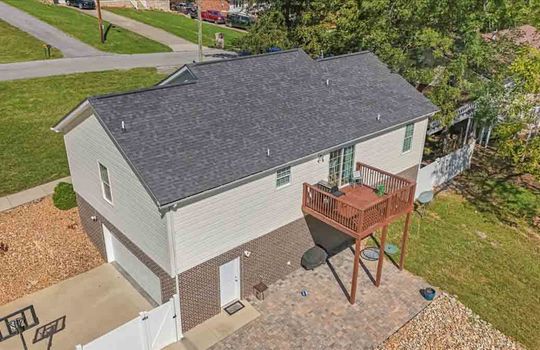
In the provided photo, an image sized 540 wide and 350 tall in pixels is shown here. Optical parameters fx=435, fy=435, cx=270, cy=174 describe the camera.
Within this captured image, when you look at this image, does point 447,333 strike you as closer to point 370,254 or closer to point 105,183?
point 370,254

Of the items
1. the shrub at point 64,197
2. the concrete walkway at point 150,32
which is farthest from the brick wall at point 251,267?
the concrete walkway at point 150,32

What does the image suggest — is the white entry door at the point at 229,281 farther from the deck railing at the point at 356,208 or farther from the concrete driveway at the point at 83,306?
the deck railing at the point at 356,208

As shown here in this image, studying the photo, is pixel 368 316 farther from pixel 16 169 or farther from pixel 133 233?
pixel 16 169

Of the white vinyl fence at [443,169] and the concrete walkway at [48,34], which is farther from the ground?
the concrete walkway at [48,34]

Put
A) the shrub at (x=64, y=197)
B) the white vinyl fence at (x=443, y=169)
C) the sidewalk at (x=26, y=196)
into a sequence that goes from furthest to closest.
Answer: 1. the white vinyl fence at (x=443, y=169)
2. the sidewalk at (x=26, y=196)
3. the shrub at (x=64, y=197)

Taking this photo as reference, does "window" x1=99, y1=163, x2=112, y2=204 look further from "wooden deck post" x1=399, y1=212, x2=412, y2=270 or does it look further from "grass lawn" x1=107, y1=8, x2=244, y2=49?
"grass lawn" x1=107, y1=8, x2=244, y2=49

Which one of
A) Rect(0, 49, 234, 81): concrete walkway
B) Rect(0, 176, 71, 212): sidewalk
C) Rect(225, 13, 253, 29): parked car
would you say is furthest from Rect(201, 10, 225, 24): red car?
Rect(0, 176, 71, 212): sidewalk

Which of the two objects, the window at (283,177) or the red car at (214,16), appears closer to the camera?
the window at (283,177)

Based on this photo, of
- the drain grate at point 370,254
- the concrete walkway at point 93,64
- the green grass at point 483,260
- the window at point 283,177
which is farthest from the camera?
the concrete walkway at point 93,64
